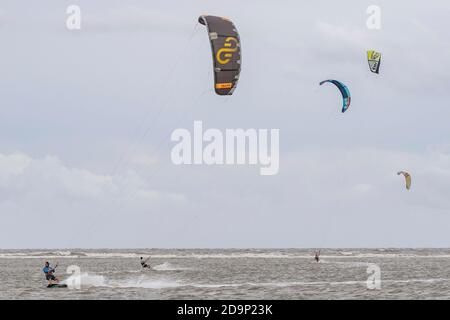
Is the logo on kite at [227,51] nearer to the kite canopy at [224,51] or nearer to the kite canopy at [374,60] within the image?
the kite canopy at [224,51]

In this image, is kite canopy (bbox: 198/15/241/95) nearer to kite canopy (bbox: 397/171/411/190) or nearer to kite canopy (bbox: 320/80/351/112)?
kite canopy (bbox: 320/80/351/112)

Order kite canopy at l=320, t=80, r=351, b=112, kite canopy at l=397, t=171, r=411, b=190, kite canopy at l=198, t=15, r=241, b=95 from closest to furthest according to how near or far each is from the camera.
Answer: kite canopy at l=198, t=15, r=241, b=95 → kite canopy at l=320, t=80, r=351, b=112 → kite canopy at l=397, t=171, r=411, b=190

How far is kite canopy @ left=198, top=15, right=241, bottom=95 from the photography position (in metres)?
29.4

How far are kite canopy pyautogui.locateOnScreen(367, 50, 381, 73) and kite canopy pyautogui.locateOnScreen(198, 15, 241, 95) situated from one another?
55.7 ft

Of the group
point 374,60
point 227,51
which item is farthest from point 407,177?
point 227,51

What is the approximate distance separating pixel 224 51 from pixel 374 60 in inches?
727

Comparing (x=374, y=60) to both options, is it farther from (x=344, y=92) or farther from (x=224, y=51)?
(x=224, y=51)

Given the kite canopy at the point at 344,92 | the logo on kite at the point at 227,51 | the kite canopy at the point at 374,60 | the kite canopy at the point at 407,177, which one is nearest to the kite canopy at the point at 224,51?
the logo on kite at the point at 227,51

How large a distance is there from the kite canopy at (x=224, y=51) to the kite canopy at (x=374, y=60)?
17.0 metres

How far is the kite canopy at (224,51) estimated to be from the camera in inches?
1159

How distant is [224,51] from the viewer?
96.7ft

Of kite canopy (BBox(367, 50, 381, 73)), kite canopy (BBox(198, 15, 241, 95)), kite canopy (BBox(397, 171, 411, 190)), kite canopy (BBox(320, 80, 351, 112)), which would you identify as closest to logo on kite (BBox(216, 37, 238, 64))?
kite canopy (BBox(198, 15, 241, 95))
